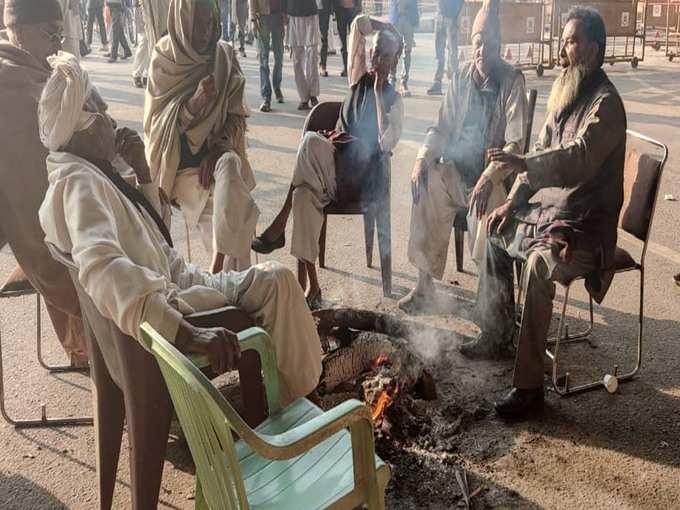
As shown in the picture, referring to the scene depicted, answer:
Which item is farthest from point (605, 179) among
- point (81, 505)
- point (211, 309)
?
point (81, 505)

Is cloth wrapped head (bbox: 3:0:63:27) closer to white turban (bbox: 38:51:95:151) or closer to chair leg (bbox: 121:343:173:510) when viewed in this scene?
white turban (bbox: 38:51:95:151)

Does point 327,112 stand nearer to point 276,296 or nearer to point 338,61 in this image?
point 276,296

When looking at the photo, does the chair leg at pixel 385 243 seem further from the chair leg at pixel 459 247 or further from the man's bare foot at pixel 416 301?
the chair leg at pixel 459 247

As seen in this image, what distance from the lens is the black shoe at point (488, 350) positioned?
426 cm

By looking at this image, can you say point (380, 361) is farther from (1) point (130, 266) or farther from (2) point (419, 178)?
(1) point (130, 266)

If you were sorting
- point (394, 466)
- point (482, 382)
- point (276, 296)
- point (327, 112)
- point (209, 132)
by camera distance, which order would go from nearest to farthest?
point (276, 296) → point (394, 466) → point (482, 382) → point (209, 132) → point (327, 112)

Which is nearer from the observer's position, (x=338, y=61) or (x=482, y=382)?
(x=482, y=382)

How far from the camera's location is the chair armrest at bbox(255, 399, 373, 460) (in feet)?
6.64

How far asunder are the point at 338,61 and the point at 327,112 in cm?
1104

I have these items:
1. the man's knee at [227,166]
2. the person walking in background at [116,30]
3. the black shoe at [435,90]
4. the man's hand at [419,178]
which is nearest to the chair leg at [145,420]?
the man's knee at [227,166]

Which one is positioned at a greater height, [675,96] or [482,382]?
[675,96]

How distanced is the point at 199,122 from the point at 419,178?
141cm

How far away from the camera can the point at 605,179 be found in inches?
145

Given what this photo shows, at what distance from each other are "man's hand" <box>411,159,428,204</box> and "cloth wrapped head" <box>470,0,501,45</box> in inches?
32.7
